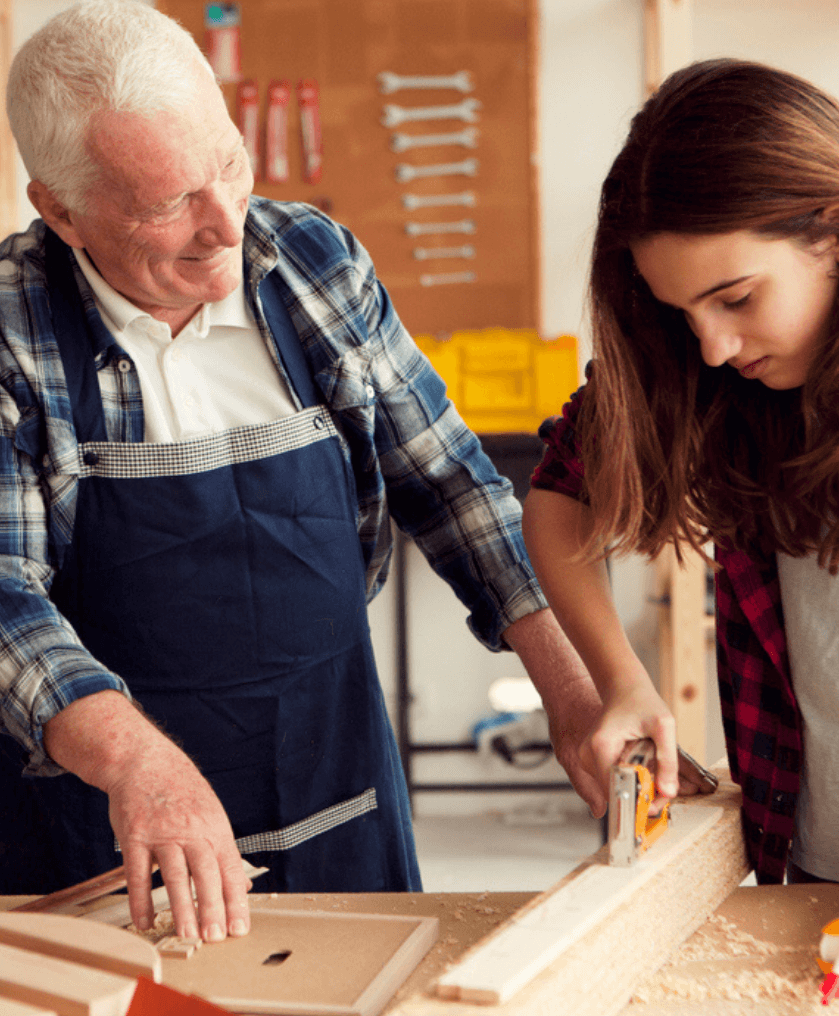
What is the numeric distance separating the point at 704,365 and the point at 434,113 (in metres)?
2.48

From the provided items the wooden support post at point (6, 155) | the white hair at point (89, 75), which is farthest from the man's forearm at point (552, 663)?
the wooden support post at point (6, 155)

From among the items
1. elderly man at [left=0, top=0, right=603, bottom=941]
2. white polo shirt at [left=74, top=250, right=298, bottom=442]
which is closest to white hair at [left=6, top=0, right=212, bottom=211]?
elderly man at [left=0, top=0, right=603, bottom=941]

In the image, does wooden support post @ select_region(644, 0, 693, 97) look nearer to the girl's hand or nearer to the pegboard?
the pegboard

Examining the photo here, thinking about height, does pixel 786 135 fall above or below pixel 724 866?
above

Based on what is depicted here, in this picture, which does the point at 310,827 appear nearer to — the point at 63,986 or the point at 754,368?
the point at 63,986

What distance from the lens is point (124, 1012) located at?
0.68 meters

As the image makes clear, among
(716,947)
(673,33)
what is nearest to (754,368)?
(716,947)

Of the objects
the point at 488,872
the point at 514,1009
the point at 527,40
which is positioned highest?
the point at 527,40

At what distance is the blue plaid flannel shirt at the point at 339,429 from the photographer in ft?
3.76

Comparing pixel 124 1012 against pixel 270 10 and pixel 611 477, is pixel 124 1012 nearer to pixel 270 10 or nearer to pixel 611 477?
pixel 611 477

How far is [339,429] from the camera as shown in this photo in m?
1.32

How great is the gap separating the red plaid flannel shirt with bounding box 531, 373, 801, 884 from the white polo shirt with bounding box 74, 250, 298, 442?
0.56 m

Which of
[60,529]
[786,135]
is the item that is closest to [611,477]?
[786,135]

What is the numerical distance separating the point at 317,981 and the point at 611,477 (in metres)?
0.55
